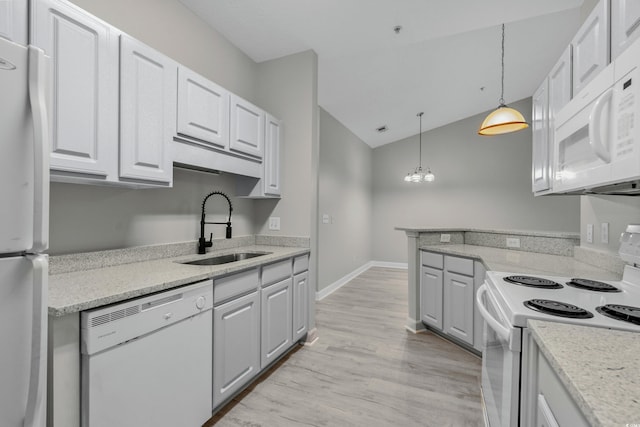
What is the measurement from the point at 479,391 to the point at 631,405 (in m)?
1.86

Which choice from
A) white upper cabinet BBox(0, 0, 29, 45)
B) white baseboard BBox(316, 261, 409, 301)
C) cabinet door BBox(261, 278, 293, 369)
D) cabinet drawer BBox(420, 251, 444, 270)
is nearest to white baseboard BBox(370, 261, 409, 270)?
white baseboard BBox(316, 261, 409, 301)

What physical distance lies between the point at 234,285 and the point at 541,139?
7.42 feet

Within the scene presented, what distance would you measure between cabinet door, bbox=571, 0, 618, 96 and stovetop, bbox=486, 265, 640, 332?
0.97 metres

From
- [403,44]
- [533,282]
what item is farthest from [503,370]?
[403,44]

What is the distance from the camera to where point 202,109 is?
1.97m

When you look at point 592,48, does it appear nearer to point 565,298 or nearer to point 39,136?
point 565,298

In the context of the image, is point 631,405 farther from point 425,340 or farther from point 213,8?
point 213,8

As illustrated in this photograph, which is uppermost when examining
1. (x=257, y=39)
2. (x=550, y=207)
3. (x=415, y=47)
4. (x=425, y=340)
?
(x=415, y=47)

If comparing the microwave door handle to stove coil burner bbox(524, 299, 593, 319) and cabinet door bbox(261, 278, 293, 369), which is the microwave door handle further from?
cabinet door bbox(261, 278, 293, 369)

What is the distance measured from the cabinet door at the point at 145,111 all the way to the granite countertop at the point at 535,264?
222 cm

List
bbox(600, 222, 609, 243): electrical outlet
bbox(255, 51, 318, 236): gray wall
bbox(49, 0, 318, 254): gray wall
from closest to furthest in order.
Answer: bbox(49, 0, 318, 254): gray wall → bbox(600, 222, 609, 243): electrical outlet → bbox(255, 51, 318, 236): gray wall

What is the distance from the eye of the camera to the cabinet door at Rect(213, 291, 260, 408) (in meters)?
1.67

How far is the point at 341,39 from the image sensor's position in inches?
105

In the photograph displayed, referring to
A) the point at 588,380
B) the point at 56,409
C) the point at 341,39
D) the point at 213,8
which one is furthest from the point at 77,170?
the point at 341,39
